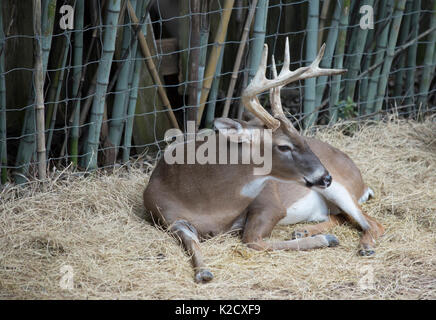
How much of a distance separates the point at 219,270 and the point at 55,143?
7.45 feet

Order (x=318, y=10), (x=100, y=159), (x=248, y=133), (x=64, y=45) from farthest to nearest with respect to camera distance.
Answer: (x=318, y=10) → (x=100, y=159) → (x=64, y=45) → (x=248, y=133)

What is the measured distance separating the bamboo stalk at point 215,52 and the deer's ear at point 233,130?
1247mm

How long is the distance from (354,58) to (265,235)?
244 cm

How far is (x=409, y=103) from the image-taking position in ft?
22.5

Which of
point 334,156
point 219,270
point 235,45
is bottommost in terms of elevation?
point 219,270

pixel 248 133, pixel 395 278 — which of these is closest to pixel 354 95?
pixel 248 133

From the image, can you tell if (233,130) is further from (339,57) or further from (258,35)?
(339,57)

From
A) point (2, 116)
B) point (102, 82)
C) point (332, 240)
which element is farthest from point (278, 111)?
point (2, 116)

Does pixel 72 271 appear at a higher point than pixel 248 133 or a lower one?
lower

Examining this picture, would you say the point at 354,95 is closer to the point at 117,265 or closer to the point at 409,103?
the point at 409,103

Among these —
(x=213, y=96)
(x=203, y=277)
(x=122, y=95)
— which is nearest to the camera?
(x=203, y=277)

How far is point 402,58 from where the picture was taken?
6750mm

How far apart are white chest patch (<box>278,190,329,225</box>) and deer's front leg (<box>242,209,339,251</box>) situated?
31 cm

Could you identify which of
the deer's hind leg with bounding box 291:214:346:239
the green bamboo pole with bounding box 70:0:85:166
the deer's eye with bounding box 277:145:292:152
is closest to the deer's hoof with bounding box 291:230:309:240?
the deer's hind leg with bounding box 291:214:346:239
